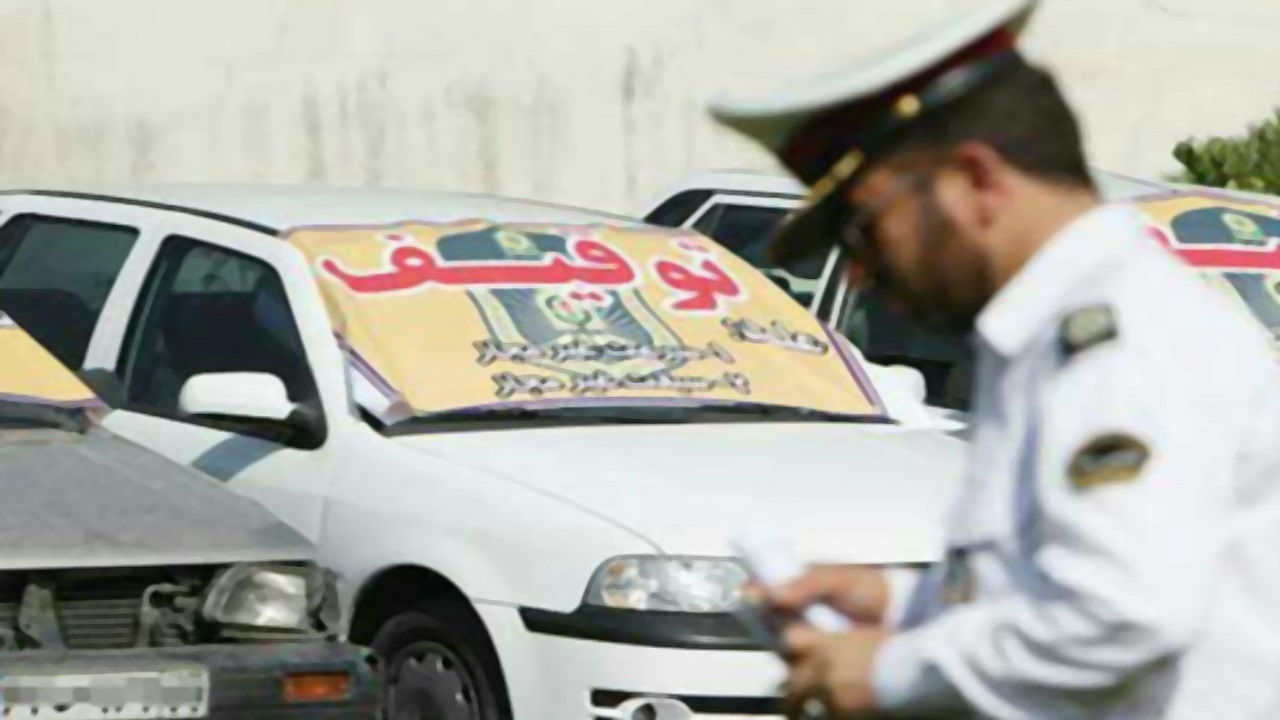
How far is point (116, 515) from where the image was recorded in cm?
581

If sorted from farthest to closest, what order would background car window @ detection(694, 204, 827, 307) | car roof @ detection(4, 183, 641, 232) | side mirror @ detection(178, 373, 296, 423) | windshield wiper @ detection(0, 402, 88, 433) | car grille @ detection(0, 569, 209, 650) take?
background car window @ detection(694, 204, 827, 307) → car roof @ detection(4, 183, 641, 232) → side mirror @ detection(178, 373, 296, 423) → windshield wiper @ detection(0, 402, 88, 433) → car grille @ detection(0, 569, 209, 650)

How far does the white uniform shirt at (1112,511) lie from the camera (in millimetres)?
2377

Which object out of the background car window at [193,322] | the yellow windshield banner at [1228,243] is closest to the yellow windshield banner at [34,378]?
the background car window at [193,322]

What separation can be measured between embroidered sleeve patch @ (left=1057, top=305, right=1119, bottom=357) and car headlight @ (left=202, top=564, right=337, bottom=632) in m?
3.49

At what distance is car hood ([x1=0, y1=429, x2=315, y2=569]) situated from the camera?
5.63m

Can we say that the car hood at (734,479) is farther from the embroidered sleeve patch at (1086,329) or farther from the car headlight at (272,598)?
the embroidered sleeve patch at (1086,329)

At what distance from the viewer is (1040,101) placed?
2568mm

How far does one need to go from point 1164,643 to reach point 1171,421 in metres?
0.18

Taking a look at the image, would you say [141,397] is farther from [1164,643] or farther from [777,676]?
[1164,643]

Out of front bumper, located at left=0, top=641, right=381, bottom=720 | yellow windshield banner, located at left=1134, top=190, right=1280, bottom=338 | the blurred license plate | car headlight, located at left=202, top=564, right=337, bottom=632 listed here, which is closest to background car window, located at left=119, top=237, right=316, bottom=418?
car headlight, located at left=202, top=564, right=337, bottom=632

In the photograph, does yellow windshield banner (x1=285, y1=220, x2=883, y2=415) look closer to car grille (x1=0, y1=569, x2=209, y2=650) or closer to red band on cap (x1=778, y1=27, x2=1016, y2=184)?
car grille (x1=0, y1=569, x2=209, y2=650)

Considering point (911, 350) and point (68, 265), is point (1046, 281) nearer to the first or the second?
point (68, 265)

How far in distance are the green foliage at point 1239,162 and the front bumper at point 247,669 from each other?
8104 mm

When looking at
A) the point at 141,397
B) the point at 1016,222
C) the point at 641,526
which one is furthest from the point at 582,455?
the point at 1016,222
